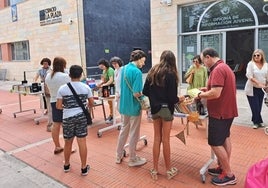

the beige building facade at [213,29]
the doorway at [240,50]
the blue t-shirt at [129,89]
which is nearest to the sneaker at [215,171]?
the blue t-shirt at [129,89]

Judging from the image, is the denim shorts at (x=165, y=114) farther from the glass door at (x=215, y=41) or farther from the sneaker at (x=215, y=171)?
the glass door at (x=215, y=41)

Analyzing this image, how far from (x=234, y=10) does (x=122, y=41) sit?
8.19 metres

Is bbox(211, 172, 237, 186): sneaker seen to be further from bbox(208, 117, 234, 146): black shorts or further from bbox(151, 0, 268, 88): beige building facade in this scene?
bbox(151, 0, 268, 88): beige building facade

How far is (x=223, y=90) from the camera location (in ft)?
10.2

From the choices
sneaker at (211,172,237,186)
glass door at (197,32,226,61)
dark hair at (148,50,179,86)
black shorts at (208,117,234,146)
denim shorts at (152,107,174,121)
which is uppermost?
glass door at (197,32,226,61)

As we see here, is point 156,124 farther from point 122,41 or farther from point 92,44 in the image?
point 122,41

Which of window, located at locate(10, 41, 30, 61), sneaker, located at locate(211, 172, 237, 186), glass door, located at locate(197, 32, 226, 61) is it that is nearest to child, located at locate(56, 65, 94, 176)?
sneaker, located at locate(211, 172, 237, 186)

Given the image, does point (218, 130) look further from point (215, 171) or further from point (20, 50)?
point (20, 50)

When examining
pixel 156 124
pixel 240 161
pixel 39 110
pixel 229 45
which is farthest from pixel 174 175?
pixel 229 45

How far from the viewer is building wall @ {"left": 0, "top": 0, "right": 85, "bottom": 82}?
564 inches

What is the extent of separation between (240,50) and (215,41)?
92cm

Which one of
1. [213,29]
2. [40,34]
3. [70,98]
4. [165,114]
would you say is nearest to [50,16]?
[40,34]

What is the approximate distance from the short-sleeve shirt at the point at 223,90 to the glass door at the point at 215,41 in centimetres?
695

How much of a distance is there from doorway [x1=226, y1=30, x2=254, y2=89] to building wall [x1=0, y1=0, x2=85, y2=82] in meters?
7.62
